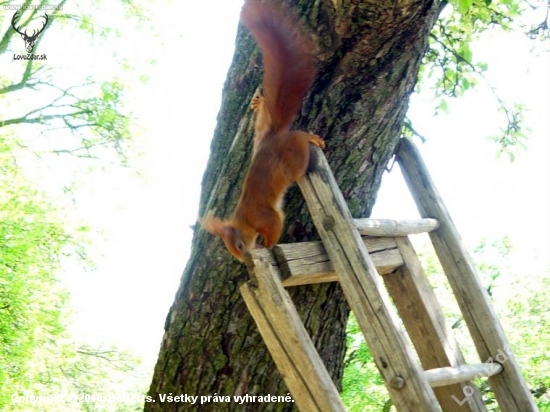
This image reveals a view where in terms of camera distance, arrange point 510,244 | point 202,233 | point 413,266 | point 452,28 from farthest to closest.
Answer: point 510,244 → point 452,28 → point 202,233 → point 413,266

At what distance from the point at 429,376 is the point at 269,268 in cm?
50

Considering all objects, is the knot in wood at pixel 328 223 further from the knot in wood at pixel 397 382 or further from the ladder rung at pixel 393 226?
the knot in wood at pixel 397 382

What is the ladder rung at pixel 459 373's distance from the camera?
1.62 meters

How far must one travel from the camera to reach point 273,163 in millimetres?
1758

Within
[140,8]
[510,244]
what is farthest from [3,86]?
[510,244]

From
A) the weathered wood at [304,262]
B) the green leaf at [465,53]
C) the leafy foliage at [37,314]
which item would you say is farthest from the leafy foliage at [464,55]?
the leafy foliage at [37,314]

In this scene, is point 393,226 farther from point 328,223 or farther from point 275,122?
point 275,122

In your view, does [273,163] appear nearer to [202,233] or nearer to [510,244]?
[202,233]

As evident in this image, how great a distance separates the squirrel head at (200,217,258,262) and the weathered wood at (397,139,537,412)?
22.4 inches

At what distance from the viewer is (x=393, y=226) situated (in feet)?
5.95

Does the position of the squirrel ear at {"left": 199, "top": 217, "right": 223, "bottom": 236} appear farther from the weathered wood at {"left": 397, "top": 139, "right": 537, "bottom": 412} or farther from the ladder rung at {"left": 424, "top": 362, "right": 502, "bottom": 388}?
the ladder rung at {"left": 424, "top": 362, "right": 502, "bottom": 388}

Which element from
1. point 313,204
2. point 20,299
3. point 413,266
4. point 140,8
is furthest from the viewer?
point 140,8

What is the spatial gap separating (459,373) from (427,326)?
21 centimetres

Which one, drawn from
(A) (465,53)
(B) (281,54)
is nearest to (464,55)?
(A) (465,53)
